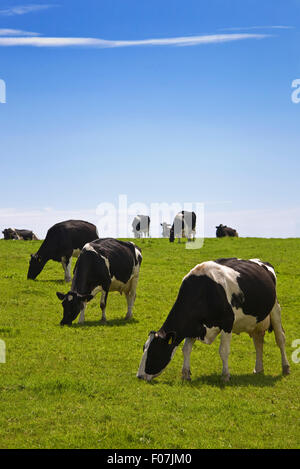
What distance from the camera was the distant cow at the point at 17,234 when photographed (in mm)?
56125

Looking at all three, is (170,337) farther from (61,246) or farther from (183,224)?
(183,224)

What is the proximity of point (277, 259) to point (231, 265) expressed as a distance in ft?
90.0

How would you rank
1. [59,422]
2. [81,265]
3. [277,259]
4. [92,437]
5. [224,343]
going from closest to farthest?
[92,437] < [59,422] < [224,343] < [81,265] < [277,259]

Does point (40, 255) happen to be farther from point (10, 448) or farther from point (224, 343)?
point (10, 448)

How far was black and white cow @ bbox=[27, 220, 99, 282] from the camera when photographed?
29.4 meters

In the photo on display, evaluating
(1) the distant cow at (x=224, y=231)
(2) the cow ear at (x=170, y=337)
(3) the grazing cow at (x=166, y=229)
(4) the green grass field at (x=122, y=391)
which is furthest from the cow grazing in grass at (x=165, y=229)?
(2) the cow ear at (x=170, y=337)

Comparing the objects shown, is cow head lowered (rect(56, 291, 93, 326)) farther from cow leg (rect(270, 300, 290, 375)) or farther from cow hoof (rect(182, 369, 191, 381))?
cow leg (rect(270, 300, 290, 375))

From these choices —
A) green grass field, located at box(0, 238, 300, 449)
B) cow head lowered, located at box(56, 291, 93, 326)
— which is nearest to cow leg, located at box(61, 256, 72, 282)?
green grass field, located at box(0, 238, 300, 449)

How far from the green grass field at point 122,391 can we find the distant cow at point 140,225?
4441 centimetres

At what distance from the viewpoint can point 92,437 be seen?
32.8 feet

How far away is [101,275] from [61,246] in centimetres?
965

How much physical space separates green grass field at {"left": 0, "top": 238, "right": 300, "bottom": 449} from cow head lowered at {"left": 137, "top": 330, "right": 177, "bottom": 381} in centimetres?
30

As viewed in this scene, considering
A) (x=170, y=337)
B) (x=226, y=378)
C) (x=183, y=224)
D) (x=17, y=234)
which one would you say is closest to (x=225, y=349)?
(x=226, y=378)
